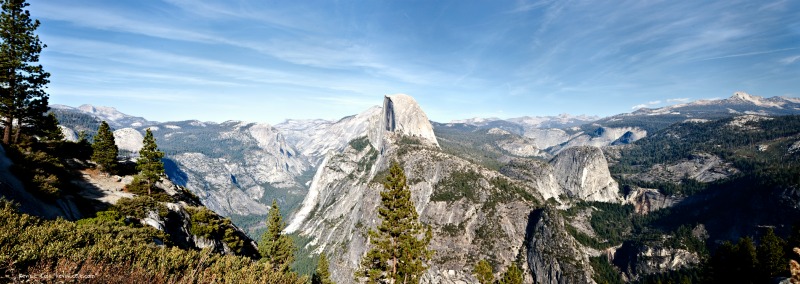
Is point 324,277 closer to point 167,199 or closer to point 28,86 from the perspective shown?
point 167,199

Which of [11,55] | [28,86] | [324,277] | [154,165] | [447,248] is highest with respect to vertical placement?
[11,55]

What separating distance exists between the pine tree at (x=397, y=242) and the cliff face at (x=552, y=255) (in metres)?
137

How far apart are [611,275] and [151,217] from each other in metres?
199

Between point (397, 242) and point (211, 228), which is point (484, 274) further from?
point (211, 228)

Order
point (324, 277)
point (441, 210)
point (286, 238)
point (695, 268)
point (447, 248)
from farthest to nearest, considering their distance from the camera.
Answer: point (441, 210) < point (447, 248) < point (695, 268) < point (324, 277) < point (286, 238)

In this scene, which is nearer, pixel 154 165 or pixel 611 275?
pixel 154 165

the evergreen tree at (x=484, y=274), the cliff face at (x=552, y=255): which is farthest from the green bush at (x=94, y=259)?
the cliff face at (x=552, y=255)

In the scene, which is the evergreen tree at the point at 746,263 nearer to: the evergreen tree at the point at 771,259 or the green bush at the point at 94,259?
the evergreen tree at the point at 771,259

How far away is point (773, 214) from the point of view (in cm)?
17175

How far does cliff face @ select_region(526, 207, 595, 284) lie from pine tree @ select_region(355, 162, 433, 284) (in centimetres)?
13701

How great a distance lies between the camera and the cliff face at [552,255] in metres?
147

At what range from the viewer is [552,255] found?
156500 mm

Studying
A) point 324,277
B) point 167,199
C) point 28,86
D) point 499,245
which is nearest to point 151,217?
point 167,199

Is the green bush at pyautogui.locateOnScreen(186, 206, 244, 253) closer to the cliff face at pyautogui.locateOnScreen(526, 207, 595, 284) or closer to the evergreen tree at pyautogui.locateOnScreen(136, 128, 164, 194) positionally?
the evergreen tree at pyautogui.locateOnScreen(136, 128, 164, 194)
